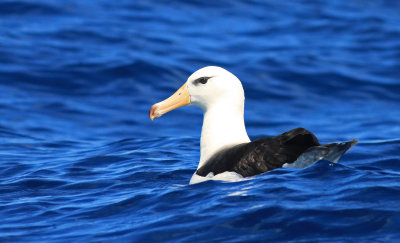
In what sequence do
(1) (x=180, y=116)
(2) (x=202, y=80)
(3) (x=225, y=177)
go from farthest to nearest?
(1) (x=180, y=116)
(2) (x=202, y=80)
(3) (x=225, y=177)

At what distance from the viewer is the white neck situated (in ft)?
25.2

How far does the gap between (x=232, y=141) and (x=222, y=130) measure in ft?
0.56

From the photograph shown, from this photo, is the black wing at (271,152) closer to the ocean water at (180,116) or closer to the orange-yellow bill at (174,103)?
the ocean water at (180,116)

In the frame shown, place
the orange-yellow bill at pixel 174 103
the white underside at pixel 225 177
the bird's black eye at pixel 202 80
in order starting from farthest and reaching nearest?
the orange-yellow bill at pixel 174 103 → the bird's black eye at pixel 202 80 → the white underside at pixel 225 177

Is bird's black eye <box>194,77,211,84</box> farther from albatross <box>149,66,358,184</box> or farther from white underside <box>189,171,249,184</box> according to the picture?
white underside <box>189,171,249,184</box>

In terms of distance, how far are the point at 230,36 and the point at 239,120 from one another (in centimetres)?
1208

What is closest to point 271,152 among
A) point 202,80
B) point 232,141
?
point 232,141

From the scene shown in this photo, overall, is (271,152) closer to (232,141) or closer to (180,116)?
(232,141)

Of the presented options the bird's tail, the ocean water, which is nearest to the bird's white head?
the ocean water

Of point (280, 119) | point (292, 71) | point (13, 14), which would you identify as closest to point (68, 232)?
point (280, 119)

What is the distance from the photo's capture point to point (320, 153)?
662 cm

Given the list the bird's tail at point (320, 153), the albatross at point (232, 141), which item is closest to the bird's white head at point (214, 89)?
the albatross at point (232, 141)

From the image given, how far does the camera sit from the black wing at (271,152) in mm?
6613

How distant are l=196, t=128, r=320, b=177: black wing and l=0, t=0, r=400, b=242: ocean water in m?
0.13
